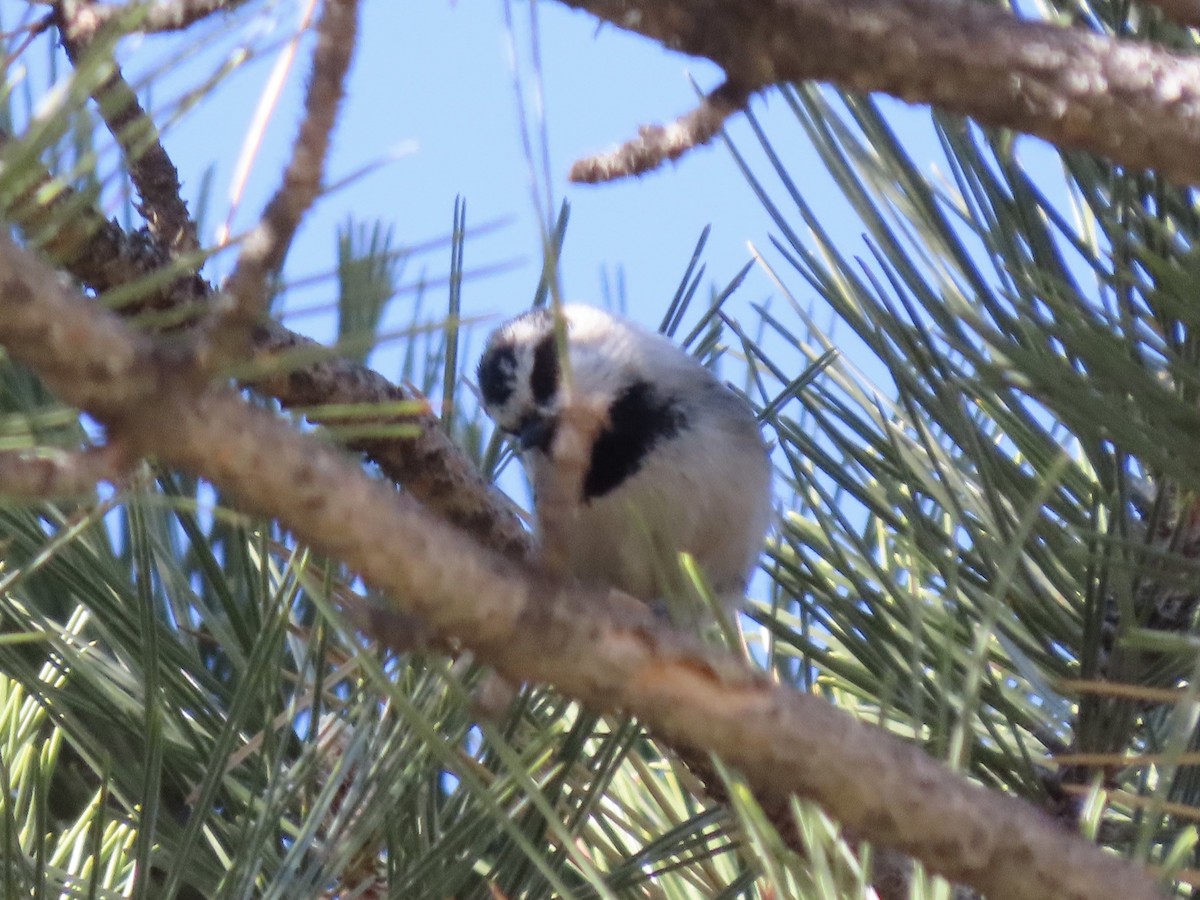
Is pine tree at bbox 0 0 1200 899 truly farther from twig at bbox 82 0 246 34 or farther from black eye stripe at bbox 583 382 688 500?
black eye stripe at bbox 583 382 688 500

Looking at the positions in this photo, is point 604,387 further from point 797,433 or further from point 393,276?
point 797,433

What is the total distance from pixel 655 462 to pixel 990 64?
0.85 meters

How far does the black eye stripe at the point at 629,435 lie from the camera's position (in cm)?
135

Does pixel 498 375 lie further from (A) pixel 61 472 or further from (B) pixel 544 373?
(A) pixel 61 472

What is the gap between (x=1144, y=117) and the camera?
20.4 inches

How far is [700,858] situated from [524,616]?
0.41m

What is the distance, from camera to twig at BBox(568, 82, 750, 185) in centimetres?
62

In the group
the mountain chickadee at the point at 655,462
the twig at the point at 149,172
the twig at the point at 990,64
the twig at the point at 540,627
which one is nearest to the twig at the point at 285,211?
the twig at the point at 540,627

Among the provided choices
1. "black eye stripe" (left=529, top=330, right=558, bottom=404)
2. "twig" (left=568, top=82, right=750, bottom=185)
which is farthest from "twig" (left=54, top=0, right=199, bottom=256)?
"black eye stripe" (left=529, top=330, right=558, bottom=404)

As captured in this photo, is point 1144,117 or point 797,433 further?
point 797,433

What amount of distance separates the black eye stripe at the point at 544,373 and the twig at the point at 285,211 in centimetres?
102

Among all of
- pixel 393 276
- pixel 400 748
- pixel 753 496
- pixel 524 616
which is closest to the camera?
pixel 524 616

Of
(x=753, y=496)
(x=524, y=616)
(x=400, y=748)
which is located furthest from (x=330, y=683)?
(x=753, y=496)

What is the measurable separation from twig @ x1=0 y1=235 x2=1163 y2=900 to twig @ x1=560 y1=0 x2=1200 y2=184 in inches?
8.8
